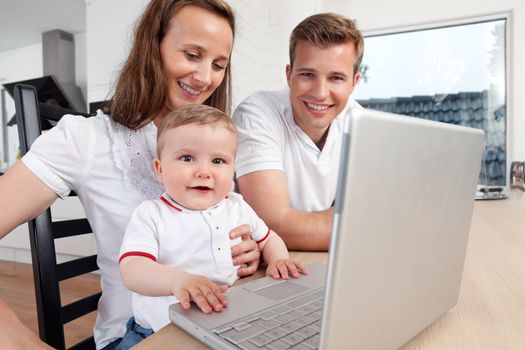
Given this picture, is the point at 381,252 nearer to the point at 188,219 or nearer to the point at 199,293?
the point at 199,293

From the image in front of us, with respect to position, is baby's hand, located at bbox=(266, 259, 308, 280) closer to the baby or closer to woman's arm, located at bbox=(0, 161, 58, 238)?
the baby

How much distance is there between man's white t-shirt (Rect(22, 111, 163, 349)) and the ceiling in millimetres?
3754

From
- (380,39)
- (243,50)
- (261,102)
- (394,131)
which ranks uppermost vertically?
(380,39)

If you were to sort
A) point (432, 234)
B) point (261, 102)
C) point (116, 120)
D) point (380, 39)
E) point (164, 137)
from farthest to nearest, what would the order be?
point (380, 39) → point (261, 102) → point (116, 120) → point (164, 137) → point (432, 234)

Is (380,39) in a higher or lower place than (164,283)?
higher

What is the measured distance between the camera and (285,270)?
0.66m

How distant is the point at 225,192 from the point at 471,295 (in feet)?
1.44

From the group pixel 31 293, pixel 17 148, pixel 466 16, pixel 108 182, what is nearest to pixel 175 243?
A: pixel 108 182

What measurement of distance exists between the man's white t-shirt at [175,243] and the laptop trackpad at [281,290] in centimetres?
12

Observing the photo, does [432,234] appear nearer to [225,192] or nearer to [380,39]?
[225,192]

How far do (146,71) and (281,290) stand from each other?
613 millimetres

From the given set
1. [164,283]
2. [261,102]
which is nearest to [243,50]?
[261,102]

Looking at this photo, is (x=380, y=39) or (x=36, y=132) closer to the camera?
(x=36, y=132)

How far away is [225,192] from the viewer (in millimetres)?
728
